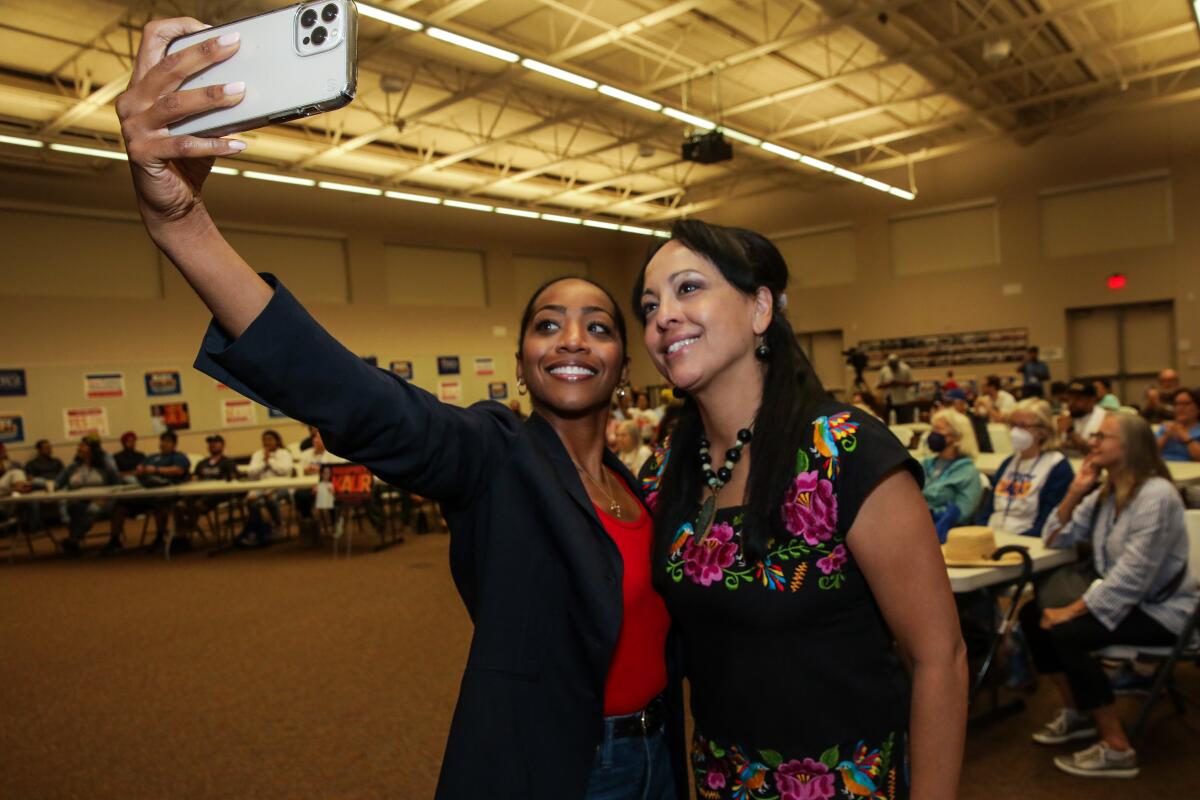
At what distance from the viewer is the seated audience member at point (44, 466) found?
1097cm

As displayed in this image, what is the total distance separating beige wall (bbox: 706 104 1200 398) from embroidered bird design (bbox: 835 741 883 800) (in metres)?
15.2

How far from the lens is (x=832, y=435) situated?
126 centimetres

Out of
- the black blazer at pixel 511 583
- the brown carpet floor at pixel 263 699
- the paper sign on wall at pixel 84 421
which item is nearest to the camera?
the black blazer at pixel 511 583

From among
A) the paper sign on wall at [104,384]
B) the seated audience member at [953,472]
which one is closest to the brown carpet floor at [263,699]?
Answer: the seated audience member at [953,472]

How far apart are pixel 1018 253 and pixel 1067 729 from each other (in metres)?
14.2

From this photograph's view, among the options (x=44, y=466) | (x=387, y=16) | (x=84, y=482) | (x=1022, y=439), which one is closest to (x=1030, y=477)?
(x=1022, y=439)

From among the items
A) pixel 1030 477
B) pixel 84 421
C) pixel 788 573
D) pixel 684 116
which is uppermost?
pixel 684 116

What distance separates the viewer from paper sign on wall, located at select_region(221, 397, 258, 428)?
1402 centimetres

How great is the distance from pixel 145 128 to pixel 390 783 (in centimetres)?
308

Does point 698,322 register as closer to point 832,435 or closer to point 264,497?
point 832,435

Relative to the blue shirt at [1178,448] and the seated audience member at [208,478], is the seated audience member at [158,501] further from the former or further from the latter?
the blue shirt at [1178,448]

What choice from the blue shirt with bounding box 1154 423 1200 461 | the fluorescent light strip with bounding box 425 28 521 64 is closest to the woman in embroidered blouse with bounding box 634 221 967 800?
the blue shirt with bounding box 1154 423 1200 461

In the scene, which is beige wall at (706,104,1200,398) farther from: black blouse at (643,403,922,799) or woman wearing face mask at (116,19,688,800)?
black blouse at (643,403,922,799)

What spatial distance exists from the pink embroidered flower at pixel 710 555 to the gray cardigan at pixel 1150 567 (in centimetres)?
260
